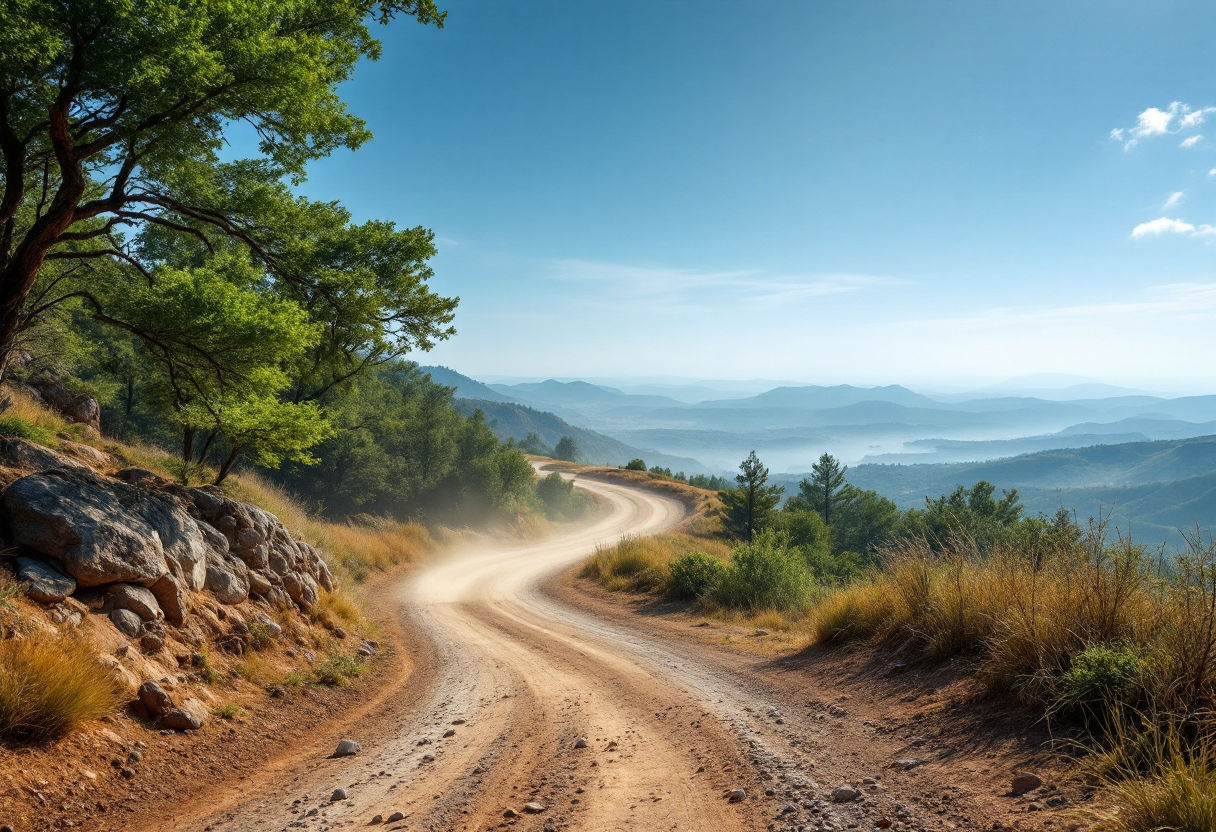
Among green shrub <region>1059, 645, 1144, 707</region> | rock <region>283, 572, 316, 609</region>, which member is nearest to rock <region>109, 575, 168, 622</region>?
rock <region>283, 572, 316, 609</region>

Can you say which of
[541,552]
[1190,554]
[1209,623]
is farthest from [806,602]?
[541,552]

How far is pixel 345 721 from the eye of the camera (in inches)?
276

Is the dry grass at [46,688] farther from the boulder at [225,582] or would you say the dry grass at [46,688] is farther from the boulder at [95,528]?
the boulder at [225,582]

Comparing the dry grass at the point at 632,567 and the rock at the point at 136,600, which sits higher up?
the rock at the point at 136,600

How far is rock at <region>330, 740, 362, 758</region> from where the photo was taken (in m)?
5.88

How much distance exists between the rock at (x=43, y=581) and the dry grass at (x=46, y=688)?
0.67 meters

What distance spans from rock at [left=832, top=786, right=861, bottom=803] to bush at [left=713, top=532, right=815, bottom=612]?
923 cm

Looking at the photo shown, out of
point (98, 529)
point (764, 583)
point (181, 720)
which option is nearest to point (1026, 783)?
point (181, 720)

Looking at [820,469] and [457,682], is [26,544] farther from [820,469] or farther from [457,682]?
[820,469]

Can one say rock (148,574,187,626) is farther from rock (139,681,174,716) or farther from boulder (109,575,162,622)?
rock (139,681,174,716)

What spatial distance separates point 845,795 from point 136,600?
7.33 m

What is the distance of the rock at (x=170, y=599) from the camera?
666 cm

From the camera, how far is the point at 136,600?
6.21 meters

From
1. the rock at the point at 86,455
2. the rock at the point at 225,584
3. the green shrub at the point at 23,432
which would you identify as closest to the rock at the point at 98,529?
the rock at the point at 225,584
